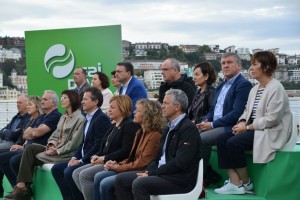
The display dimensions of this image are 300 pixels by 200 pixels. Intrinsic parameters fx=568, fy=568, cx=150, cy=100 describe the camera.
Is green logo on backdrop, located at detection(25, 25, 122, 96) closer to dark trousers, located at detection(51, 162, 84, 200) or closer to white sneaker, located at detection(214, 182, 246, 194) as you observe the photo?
dark trousers, located at detection(51, 162, 84, 200)

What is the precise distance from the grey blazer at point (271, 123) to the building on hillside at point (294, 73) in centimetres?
153

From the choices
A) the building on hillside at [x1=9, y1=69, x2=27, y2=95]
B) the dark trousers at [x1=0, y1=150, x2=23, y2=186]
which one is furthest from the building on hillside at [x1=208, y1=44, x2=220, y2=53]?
the building on hillside at [x1=9, y1=69, x2=27, y2=95]

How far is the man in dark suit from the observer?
20.2 ft

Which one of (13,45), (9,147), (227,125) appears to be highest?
(13,45)

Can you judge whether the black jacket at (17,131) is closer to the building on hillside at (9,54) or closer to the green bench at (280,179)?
the green bench at (280,179)

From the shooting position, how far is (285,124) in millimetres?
5027

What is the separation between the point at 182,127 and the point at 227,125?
86 centimetres

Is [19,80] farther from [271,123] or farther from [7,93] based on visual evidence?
[271,123]

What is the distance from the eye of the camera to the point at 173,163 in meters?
4.77

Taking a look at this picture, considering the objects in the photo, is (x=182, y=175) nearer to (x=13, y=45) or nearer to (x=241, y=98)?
(x=241, y=98)

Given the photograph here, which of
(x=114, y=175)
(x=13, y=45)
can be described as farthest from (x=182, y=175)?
(x=13, y=45)

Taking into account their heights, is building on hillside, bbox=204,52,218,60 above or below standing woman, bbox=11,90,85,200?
above

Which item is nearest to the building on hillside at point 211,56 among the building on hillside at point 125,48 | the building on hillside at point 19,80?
the building on hillside at point 125,48

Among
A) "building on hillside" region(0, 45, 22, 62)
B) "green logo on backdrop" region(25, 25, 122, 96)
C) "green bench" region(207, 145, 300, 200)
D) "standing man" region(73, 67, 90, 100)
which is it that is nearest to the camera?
"green bench" region(207, 145, 300, 200)
